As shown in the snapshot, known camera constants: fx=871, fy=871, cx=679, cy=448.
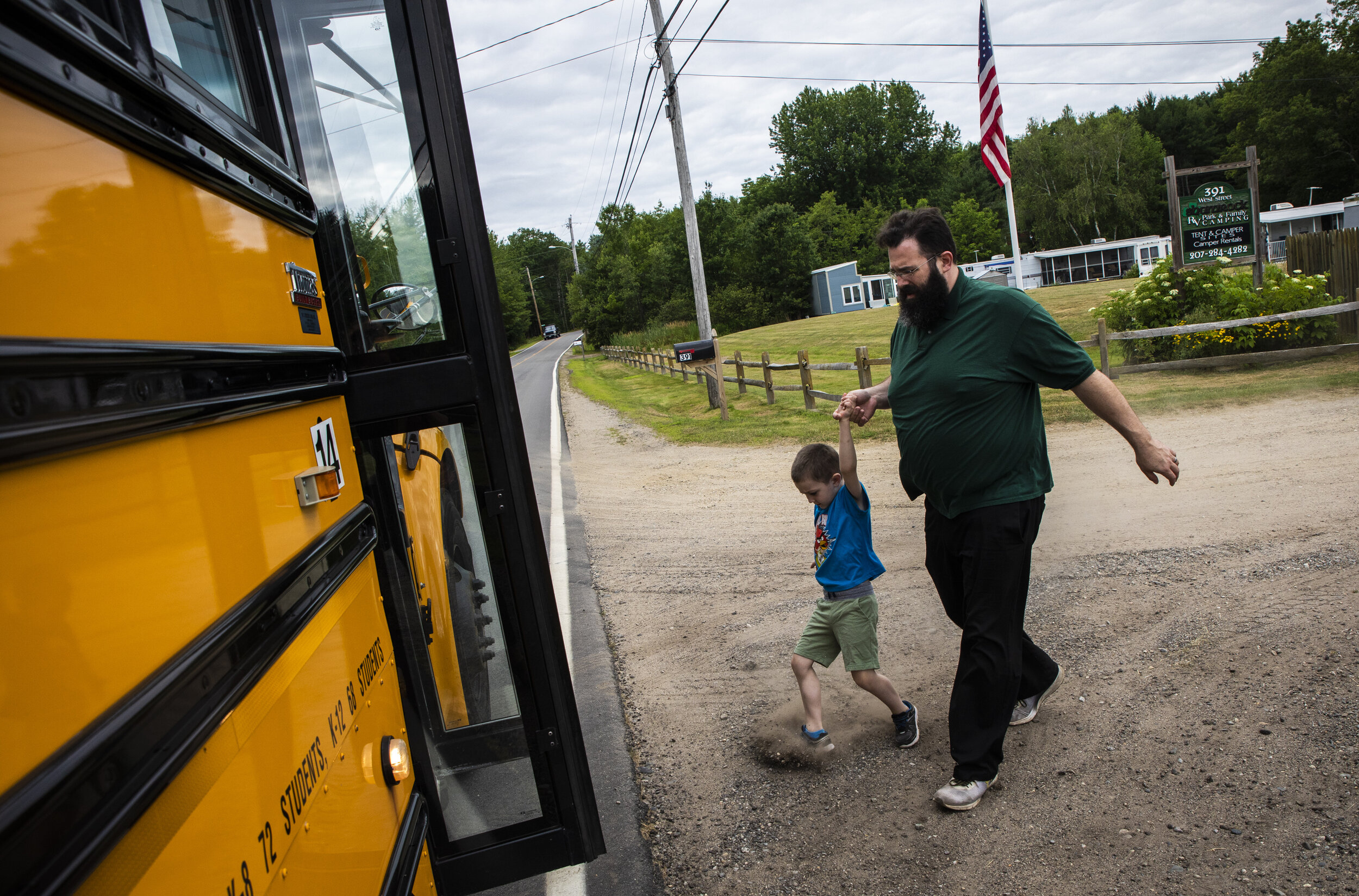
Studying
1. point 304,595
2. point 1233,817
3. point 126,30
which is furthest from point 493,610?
point 1233,817

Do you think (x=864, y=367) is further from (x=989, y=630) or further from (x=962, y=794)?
(x=962, y=794)

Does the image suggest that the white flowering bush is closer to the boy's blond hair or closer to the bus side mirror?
the boy's blond hair

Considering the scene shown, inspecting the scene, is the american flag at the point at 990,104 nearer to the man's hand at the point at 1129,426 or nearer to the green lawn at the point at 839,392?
the green lawn at the point at 839,392

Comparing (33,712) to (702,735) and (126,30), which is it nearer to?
(126,30)

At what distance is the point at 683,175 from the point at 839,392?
528 cm

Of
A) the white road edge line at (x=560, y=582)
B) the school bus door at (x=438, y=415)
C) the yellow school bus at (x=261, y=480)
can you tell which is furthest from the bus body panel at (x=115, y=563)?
the white road edge line at (x=560, y=582)

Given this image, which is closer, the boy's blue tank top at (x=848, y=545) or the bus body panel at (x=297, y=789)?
the bus body panel at (x=297, y=789)

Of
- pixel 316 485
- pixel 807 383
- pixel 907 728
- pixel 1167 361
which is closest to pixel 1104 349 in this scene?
pixel 1167 361

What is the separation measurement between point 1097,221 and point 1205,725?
78.1 metres

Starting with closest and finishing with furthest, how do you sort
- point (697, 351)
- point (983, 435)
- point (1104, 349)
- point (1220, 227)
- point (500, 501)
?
point (500, 501)
point (983, 435)
point (1104, 349)
point (1220, 227)
point (697, 351)

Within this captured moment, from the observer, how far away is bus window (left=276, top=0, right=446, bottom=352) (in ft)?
7.56

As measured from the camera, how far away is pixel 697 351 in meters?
14.9

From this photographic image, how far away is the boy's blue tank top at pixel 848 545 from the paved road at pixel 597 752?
4.07 ft

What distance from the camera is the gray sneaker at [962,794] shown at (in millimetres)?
3145
